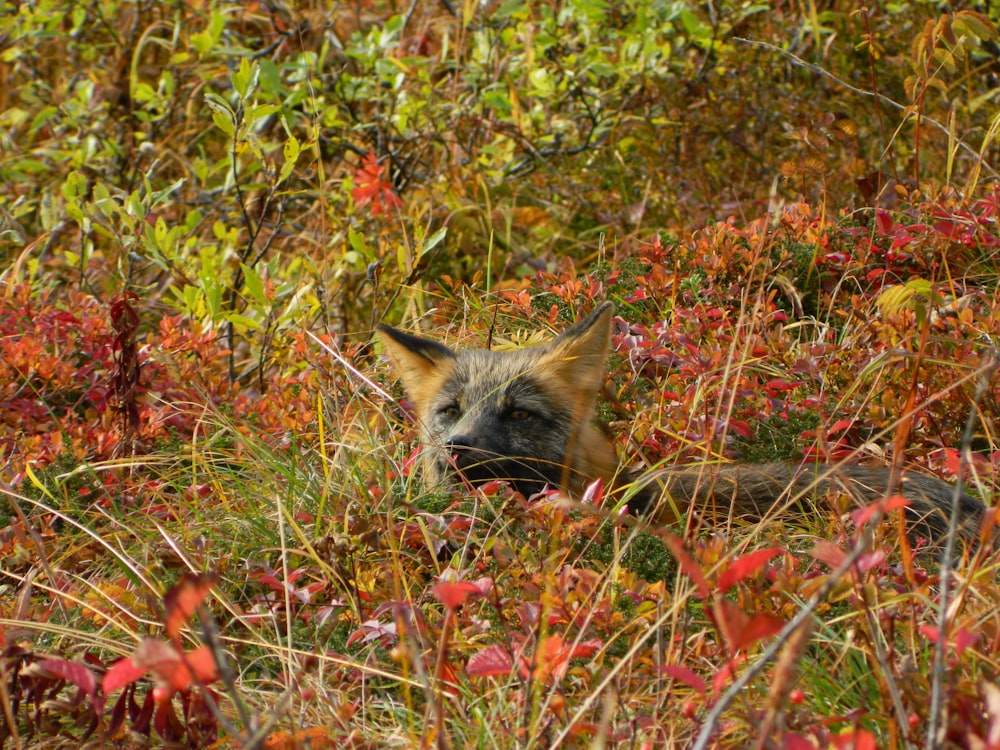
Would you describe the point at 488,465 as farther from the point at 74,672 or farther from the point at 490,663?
the point at 74,672

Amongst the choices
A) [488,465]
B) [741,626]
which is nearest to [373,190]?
[488,465]

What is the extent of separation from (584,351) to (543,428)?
15.4 inches

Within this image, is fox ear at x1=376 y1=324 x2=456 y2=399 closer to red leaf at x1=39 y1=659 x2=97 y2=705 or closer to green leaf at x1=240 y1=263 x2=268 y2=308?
green leaf at x1=240 y1=263 x2=268 y2=308

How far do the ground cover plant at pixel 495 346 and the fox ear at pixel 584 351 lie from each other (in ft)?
0.47

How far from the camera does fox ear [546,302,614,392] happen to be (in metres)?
4.21

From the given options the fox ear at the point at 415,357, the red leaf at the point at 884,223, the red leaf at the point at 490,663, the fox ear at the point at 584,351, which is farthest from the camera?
the red leaf at the point at 884,223

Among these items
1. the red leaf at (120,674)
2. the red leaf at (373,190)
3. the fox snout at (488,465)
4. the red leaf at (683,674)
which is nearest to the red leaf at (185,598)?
the red leaf at (120,674)

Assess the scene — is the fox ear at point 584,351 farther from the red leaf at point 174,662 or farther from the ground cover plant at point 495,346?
the red leaf at point 174,662

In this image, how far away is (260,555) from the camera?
346 centimetres

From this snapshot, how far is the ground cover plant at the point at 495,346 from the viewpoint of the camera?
7.95 feet

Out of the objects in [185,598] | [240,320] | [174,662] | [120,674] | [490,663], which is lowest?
[240,320]

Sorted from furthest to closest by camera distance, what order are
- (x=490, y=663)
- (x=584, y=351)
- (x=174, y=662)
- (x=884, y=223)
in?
(x=884, y=223)
(x=584, y=351)
(x=490, y=663)
(x=174, y=662)

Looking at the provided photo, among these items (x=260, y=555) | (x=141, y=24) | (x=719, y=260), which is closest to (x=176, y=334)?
(x=260, y=555)

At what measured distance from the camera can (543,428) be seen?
14.8 feet
